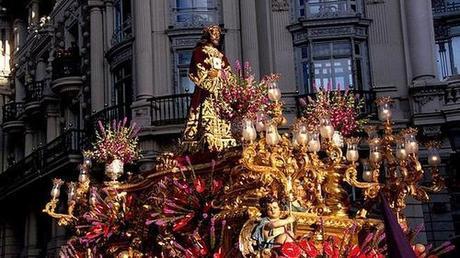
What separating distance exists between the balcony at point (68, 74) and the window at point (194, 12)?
5472 millimetres

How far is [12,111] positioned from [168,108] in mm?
13754

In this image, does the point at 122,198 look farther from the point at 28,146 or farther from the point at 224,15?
the point at 28,146

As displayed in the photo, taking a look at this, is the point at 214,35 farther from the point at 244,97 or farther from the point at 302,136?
the point at 302,136

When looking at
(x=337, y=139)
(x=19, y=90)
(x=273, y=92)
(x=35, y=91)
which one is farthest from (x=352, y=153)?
(x=19, y=90)

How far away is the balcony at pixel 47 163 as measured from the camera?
2331 cm

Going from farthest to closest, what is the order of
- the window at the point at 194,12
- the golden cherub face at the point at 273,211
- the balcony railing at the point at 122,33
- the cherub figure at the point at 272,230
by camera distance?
the balcony railing at the point at 122,33 → the window at the point at 194,12 → the golden cherub face at the point at 273,211 → the cherub figure at the point at 272,230

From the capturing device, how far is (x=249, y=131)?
8.23 metres

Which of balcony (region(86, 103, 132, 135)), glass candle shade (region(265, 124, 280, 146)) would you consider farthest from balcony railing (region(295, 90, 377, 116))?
glass candle shade (region(265, 124, 280, 146))

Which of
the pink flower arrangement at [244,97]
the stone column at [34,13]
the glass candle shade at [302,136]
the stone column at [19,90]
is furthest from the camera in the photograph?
the stone column at [19,90]

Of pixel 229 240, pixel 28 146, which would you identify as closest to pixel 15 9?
pixel 28 146

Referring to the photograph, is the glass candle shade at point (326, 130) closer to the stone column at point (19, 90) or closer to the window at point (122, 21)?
the window at point (122, 21)

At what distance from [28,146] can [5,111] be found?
2694mm

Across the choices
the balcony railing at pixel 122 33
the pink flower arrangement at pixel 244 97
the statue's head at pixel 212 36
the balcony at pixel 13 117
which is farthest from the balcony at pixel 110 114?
the pink flower arrangement at pixel 244 97

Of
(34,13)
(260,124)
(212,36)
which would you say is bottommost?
(260,124)
